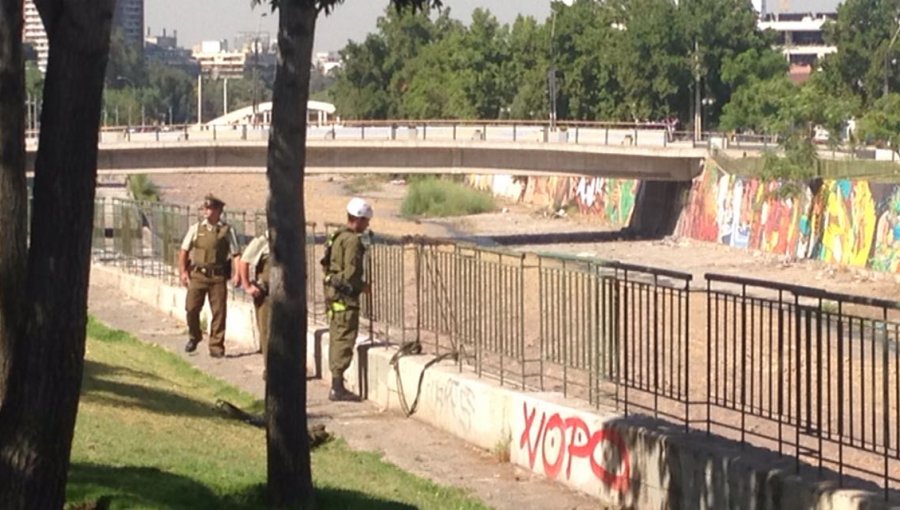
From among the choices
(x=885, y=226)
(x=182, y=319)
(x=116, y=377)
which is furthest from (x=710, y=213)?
(x=116, y=377)

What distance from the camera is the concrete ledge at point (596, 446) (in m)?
10.3

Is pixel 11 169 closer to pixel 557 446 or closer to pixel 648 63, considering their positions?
pixel 557 446

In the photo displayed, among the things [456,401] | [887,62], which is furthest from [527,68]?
[456,401]

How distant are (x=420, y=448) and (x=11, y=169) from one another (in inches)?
173

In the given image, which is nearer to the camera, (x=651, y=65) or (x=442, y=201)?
(x=442, y=201)

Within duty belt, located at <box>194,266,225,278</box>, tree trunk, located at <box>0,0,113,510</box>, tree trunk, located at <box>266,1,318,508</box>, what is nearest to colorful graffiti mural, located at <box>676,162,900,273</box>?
duty belt, located at <box>194,266,225,278</box>

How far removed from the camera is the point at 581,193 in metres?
76.6

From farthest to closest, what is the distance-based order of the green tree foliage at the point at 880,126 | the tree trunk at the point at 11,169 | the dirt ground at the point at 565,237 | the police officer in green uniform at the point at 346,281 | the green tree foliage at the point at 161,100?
the green tree foliage at the point at 161,100 < the green tree foliage at the point at 880,126 < the dirt ground at the point at 565,237 < the police officer in green uniform at the point at 346,281 < the tree trunk at the point at 11,169

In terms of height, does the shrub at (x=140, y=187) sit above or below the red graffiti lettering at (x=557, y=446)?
above

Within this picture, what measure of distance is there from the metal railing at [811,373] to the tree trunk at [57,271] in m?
4.10

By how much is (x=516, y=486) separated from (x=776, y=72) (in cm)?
9589

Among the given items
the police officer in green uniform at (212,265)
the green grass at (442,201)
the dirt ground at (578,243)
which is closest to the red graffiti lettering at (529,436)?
the dirt ground at (578,243)

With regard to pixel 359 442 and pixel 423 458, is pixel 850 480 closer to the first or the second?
pixel 423 458

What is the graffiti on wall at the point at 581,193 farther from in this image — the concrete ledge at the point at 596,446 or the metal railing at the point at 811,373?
the metal railing at the point at 811,373
